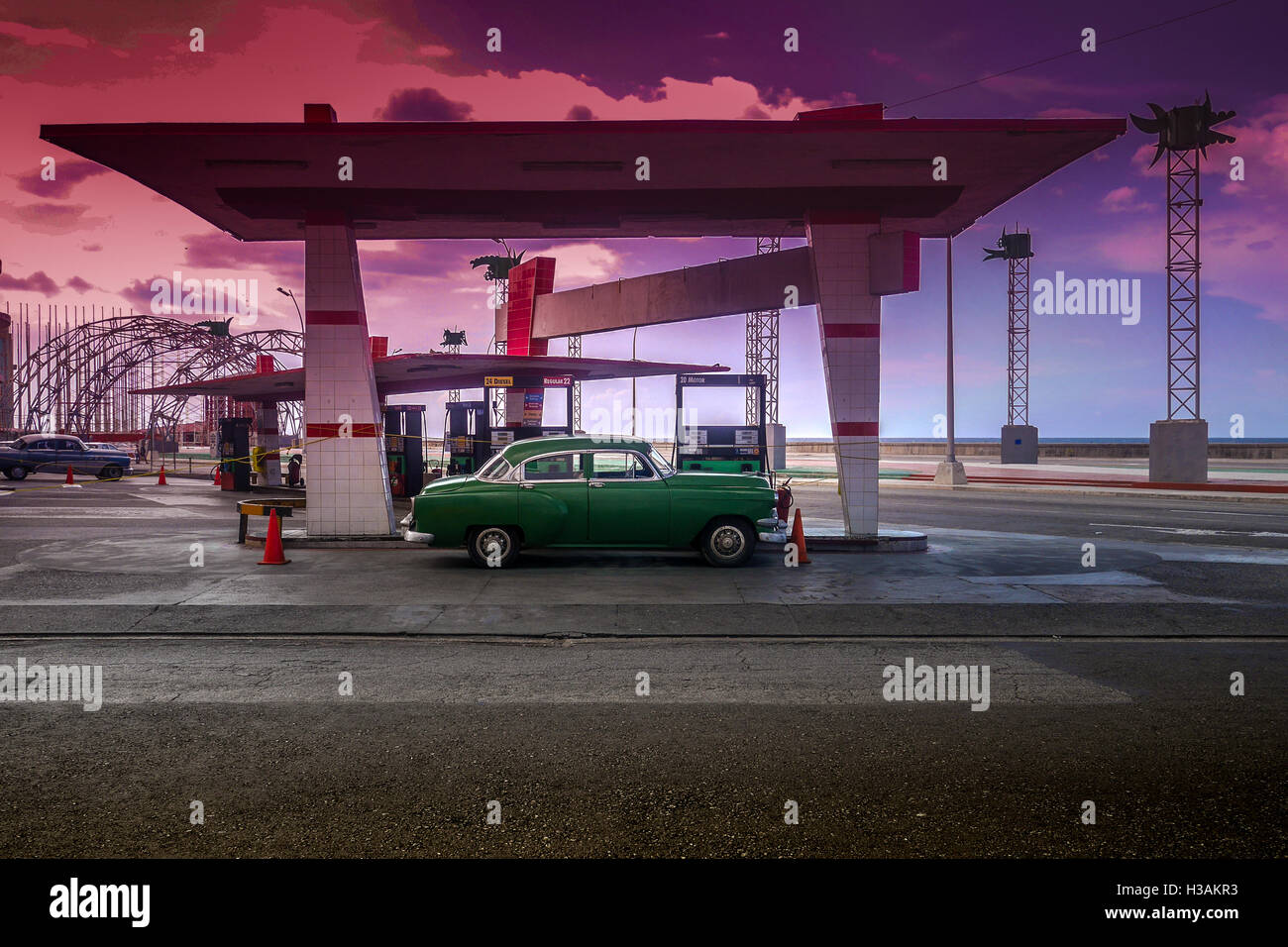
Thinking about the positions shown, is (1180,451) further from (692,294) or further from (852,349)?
(852,349)

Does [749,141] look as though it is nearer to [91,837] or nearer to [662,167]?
[662,167]

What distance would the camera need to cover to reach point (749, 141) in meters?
11.7

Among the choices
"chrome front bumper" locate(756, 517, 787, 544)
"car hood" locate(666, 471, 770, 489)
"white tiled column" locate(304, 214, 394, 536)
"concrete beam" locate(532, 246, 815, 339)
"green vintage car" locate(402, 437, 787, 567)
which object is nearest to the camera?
"green vintage car" locate(402, 437, 787, 567)

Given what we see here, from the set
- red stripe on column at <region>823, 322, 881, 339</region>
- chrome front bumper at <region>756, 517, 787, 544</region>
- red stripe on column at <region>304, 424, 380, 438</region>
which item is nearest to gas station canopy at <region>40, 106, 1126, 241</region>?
red stripe on column at <region>823, 322, 881, 339</region>

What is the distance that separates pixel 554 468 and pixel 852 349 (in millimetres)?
5724

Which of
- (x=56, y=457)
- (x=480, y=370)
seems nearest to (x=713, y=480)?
(x=480, y=370)

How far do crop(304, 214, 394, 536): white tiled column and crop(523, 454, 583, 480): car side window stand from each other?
3.75 meters

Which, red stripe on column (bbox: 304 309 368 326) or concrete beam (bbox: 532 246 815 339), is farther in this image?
concrete beam (bbox: 532 246 815 339)

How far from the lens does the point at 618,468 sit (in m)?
11.3

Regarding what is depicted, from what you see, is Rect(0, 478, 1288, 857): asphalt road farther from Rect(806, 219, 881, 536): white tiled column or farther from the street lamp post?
the street lamp post

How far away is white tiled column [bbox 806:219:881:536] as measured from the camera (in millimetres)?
13586

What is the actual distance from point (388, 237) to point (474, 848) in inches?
563

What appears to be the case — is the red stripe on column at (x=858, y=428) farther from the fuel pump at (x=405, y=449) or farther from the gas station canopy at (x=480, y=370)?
the fuel pump at (x=405, y=449)
